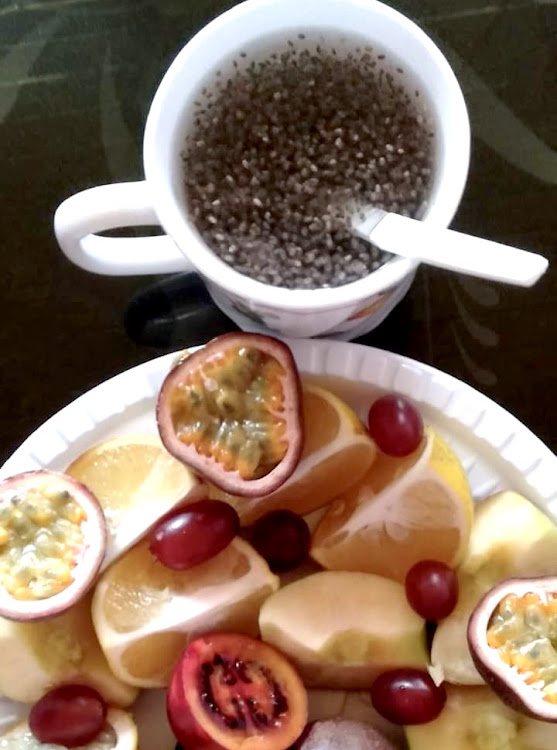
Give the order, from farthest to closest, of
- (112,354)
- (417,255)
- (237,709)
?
(112,354)
(237,709)
(417,255)

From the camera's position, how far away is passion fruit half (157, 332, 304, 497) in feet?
2.55

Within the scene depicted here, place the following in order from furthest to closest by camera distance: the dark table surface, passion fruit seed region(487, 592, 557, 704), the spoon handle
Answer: the dark table surface → passion fruit seed region(487, 592, 557, 704) → the spoon handle

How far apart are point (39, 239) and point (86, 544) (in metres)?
0.28

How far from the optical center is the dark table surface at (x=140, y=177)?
90cm

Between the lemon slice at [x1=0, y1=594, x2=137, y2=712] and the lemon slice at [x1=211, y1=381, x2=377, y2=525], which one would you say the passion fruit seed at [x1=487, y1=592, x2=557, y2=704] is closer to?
the lemon slice at [x1=211, y1=381, x2=377, y2=525]

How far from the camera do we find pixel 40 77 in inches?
36.4

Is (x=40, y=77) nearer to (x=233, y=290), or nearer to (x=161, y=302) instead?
(x=161, y=302)

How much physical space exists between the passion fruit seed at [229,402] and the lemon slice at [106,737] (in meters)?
0.22

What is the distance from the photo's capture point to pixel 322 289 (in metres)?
0.73

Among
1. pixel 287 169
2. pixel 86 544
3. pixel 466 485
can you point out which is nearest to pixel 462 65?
pixel 287 169

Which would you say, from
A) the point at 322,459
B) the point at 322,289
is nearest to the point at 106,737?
the point at 322,459

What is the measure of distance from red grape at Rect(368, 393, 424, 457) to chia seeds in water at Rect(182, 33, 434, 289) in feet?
0.41

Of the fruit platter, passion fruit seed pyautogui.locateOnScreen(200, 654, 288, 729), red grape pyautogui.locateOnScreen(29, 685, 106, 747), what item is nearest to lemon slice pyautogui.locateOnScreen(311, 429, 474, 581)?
the fruit platter

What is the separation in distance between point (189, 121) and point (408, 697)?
1.47 feet
